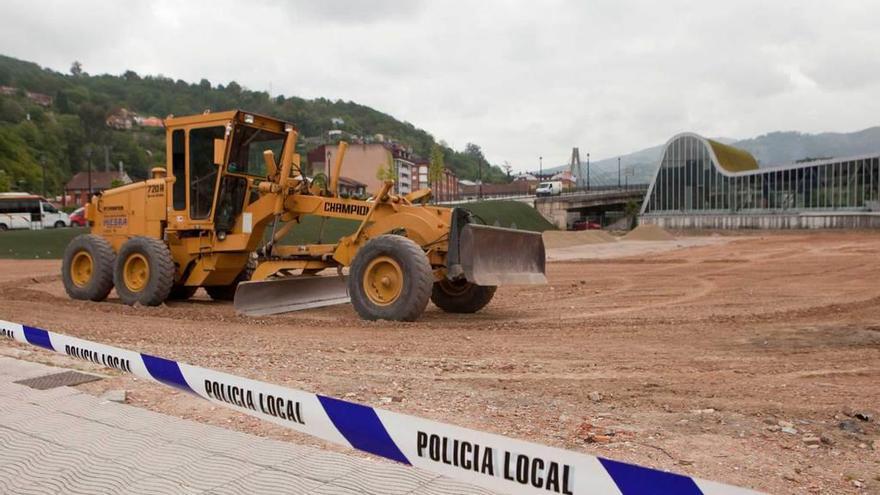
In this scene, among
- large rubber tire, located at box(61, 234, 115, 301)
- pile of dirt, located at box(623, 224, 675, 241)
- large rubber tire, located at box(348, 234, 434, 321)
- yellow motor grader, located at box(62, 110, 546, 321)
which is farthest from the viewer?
pile of dirt, located at box(623, 224, 675, 241)

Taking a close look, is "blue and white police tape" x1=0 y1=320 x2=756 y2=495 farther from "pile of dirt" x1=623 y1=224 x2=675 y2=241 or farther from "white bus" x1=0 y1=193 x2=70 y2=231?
"white bus" x1=0 y1=193 x2=70 y2=231

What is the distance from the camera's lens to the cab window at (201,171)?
41.2 feet

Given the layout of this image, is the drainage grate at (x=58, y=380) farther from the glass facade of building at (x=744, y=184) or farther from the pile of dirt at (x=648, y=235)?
the glass facade of building at (x=744, y=184)

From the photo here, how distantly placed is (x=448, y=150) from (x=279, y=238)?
172 meters

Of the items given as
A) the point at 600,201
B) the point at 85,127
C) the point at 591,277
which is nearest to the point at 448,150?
the point at 85,127

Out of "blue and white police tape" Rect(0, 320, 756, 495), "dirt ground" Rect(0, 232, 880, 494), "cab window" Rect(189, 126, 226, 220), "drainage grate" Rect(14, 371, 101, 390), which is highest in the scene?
"cab window" Rect(189, 126, 226, 220)

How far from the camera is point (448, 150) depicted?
182750mm

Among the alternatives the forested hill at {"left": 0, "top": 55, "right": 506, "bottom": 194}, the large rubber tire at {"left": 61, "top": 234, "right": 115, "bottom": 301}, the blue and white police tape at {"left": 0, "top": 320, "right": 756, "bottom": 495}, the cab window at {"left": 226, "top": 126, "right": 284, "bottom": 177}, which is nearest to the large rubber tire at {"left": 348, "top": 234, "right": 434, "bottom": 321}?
the cab window at {"left": 226, "top": 126, "right": 284, "bottom": 177}

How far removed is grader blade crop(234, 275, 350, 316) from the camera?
11516mm

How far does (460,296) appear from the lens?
11867 millimetres

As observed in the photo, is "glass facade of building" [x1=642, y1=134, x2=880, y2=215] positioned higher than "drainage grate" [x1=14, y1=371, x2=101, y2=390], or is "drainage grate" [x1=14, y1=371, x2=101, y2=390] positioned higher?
"glass facade of building" [x1=642, y1=134, x2=880, y2=215]

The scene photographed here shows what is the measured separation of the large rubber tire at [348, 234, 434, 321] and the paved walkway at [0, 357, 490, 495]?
16.5 feet

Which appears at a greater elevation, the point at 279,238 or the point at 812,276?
the point at 279,238

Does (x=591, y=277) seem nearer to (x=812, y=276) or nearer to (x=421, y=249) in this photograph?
(x=812, y=276)
